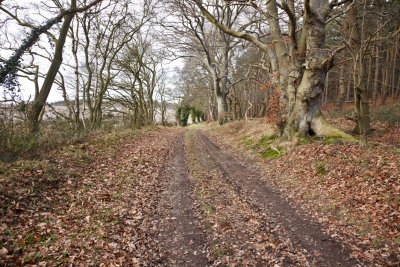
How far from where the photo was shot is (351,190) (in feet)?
17.3

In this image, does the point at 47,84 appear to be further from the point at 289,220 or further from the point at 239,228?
the point at 289,220

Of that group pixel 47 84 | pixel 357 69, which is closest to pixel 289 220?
pixel 357 69

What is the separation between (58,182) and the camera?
19.8 ft

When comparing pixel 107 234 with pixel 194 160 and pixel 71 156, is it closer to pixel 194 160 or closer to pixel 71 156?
pixel 71 156

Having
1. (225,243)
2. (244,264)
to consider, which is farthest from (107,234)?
(244,264)

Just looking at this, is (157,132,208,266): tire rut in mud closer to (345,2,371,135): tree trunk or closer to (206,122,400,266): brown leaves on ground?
(206,122,400,266): brown leaves on ground

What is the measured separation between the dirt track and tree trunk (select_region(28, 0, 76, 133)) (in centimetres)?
641

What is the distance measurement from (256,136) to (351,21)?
23.6ft

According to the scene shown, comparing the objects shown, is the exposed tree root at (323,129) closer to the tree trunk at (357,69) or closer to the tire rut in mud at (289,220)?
the tree trunk at (357,69)

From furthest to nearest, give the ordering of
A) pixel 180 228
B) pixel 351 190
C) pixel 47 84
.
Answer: pixel 47 84 → pixel 351 190 → pixel 180 228

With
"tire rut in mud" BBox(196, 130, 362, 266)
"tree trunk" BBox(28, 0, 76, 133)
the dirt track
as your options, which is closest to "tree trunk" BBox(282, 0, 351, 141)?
"tire rut in mud" BBox(196, 130, 362, 266)

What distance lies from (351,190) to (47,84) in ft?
41.6

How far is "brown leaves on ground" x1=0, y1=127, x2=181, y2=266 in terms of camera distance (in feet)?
11.9

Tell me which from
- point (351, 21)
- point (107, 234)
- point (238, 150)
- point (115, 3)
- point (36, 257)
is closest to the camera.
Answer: point (36, 257)
